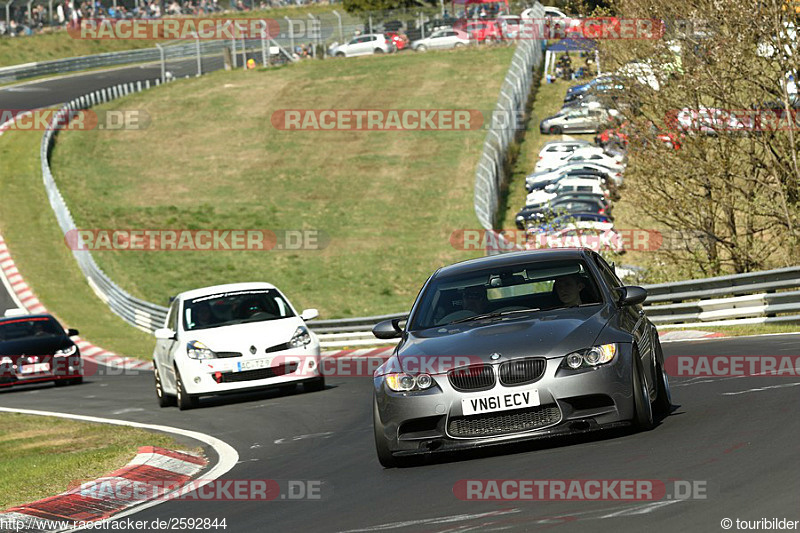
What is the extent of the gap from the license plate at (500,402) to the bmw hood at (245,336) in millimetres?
7978

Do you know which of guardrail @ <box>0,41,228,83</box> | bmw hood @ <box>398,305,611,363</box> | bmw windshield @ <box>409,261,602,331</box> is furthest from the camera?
guardrail @ <box>0,41,228,83</box>

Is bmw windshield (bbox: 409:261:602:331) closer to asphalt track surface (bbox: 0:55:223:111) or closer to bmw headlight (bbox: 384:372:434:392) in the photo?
bmw headlight (bbox: 384:372:434:392)

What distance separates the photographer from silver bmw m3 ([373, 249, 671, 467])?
8.48m

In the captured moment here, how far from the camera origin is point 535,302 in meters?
9.68

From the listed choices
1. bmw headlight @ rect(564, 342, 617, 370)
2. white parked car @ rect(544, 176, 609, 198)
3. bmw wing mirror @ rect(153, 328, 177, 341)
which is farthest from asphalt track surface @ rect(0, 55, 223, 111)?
bmw headlight @ rect(564, 342, 617, 370)

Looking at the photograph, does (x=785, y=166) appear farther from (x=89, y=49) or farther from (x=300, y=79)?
A: (x=89, y=49)

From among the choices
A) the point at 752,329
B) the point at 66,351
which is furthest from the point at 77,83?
the point at 752,329

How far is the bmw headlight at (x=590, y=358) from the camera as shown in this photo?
8.52 metres

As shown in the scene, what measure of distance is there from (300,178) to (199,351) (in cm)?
3624

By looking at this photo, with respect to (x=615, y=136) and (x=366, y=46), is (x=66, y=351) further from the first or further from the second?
(x=366, y=46)

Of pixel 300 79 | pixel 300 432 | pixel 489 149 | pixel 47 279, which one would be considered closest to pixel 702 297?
pixel 300 432

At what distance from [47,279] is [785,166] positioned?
25.5 m

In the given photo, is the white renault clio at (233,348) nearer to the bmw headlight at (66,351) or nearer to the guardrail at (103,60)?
the bmw headlight at (66,351)

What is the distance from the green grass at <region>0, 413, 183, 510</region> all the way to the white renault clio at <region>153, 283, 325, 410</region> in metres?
1.33
